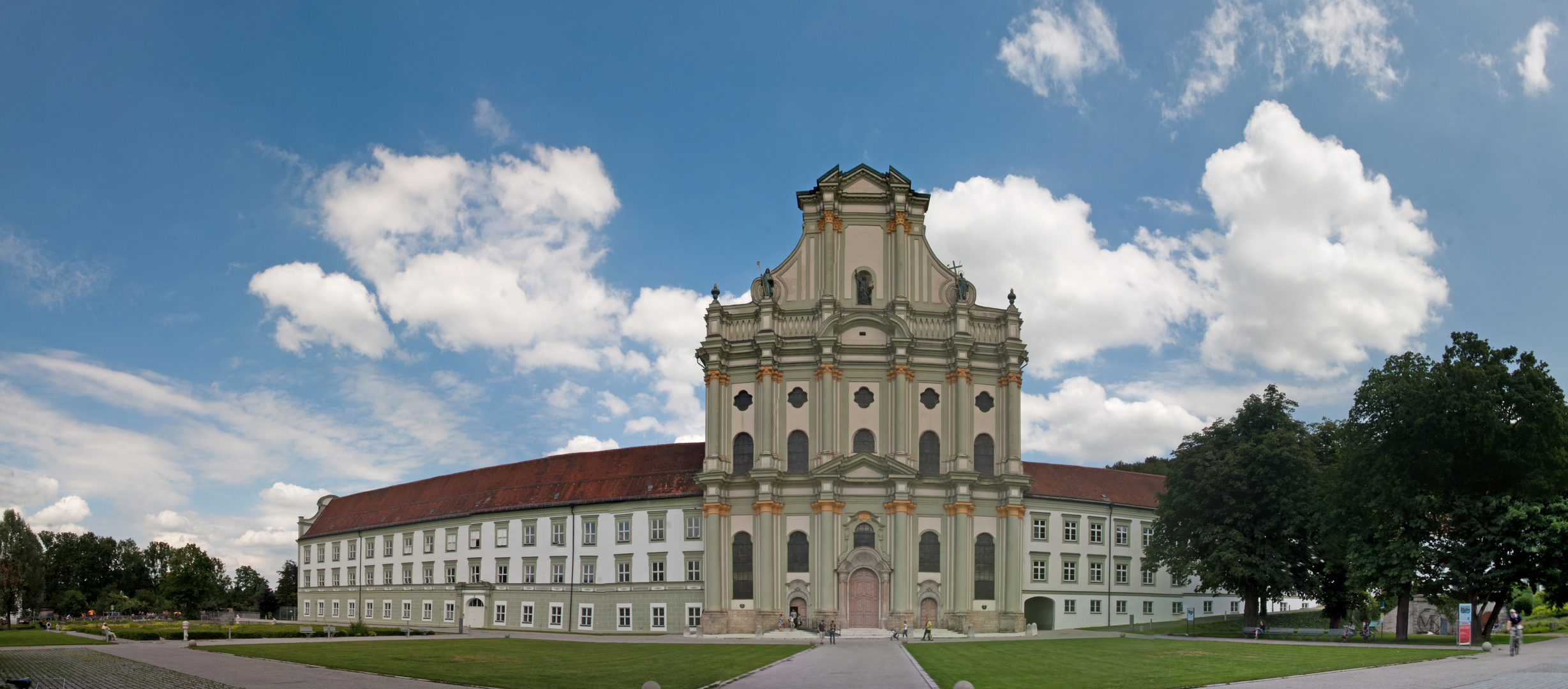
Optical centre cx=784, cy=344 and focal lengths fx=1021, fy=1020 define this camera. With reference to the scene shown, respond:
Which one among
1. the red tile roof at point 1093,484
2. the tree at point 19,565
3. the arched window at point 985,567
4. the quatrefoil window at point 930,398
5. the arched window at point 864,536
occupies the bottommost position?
the tree at point 19,565

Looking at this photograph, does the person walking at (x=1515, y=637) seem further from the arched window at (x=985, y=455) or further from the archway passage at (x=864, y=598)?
the archway passage at (x=864, y=598)

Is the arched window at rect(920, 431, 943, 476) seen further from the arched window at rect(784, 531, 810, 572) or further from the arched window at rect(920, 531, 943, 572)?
the arched window at rect(784, 531, 810, 572)

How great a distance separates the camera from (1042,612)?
199ft

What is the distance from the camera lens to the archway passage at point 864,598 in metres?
52.0

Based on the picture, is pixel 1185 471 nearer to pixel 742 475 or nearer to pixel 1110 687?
pixel 742 475

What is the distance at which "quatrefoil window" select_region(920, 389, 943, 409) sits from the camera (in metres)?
55.6

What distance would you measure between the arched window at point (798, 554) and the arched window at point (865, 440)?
5.54 metres

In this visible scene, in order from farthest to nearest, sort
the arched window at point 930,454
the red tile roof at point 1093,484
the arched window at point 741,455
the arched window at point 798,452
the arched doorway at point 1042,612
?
the red tile roof at point 1093,484 < the arched doorway at point 1042,612 < the arched window at point 741,455 < the arched window at point 930,454 < the arched window at point 798,452

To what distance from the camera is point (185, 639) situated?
42.6 meters

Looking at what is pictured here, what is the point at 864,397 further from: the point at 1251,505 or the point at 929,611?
the point at 1251,505

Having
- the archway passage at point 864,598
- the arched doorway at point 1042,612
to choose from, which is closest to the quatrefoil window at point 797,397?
the archway passage at point 864,598

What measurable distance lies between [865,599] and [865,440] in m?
8.35

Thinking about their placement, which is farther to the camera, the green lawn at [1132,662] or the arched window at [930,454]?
the arched window at [930,454]

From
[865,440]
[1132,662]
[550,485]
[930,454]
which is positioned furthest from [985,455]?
[550,485]
